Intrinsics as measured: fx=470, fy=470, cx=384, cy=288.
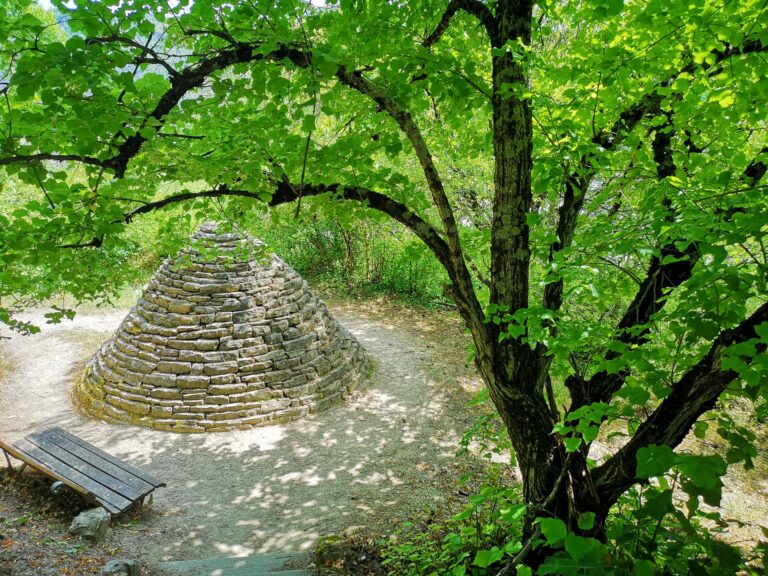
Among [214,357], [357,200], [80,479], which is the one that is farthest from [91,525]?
[357,200]

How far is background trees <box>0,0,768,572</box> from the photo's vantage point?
1.97m

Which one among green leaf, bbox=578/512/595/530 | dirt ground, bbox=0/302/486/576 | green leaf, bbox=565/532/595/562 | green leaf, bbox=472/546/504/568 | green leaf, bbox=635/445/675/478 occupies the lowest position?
dirt ground, bbox=0/302/486/576

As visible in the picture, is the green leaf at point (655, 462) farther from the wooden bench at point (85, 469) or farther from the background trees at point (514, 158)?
the wooden bench at point (85, 469)

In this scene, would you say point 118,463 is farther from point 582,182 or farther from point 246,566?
point 582,182

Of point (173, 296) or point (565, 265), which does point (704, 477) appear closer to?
point (565, 265)

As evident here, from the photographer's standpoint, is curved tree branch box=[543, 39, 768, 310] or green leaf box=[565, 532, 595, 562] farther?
curved tree branch box=[543, 39, 768, 310]

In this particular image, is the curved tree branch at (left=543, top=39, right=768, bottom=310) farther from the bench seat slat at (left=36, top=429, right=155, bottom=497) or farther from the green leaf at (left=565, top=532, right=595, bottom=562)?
the bench seat slat at (left=36, top=429, right=155, bottom=497)

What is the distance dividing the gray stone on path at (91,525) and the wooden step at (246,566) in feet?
2.42

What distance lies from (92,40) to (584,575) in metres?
2.90

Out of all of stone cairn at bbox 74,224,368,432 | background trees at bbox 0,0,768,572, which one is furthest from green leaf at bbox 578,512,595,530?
stone cairn at bbox 74,224,368,432

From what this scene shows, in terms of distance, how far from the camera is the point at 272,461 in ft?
20.6

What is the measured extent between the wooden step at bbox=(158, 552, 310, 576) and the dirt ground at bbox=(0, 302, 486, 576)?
238 mm

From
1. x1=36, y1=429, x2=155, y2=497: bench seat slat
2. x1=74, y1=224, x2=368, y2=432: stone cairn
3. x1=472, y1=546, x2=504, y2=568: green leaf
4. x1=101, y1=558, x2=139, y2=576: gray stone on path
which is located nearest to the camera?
x1=472, y1=546, x2=504, y2=568: green leaf

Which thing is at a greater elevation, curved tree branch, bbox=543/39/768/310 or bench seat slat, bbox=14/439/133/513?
curved tree branch, bbox=543/39/768/310
